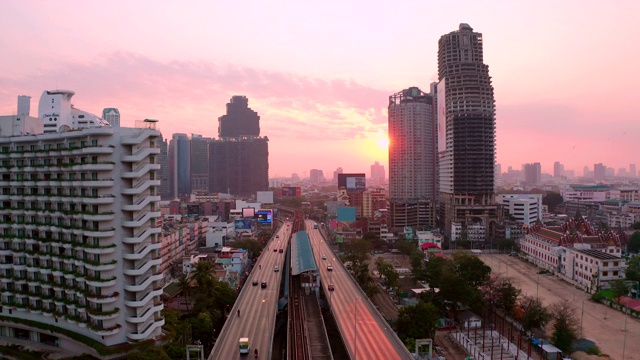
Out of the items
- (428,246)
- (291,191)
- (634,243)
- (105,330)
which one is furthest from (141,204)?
(291,191)

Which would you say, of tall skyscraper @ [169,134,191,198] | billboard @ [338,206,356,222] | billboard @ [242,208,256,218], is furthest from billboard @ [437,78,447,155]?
tall skyscraper @ [169,134,191,198]

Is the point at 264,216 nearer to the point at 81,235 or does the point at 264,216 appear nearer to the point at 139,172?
the point at 81,235

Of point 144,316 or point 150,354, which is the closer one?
point 150,354

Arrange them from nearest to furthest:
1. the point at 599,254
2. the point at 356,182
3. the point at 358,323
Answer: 1. the point at 358,323
2. the point at 599,254
3. the point at 356,182

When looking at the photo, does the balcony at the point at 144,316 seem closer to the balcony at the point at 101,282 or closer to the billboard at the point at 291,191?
the balcony at the point at 101,282

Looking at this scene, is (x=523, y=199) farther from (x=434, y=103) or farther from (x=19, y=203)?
(x=19, y=203)

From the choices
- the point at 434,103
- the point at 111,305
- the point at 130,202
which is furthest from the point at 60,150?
the point at 434,103

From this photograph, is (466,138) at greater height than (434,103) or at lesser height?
lesser
